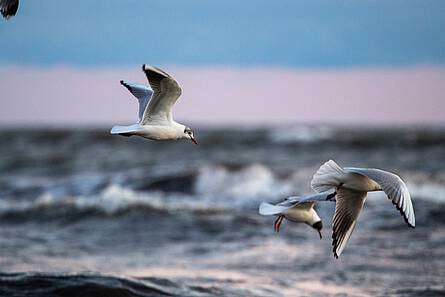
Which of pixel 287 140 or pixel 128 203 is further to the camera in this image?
pixel 287 140

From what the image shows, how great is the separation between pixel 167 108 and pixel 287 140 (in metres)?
27.7

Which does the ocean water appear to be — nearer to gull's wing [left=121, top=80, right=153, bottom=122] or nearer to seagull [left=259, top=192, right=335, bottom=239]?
seagull [left=259, top=192, right=335, bottom=239]

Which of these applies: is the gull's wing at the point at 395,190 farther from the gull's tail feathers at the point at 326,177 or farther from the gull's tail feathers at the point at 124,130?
the gull's tail feathers at the point at 124,130

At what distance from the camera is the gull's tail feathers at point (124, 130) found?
21.8 ft

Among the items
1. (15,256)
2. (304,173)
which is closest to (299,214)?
(15,256)

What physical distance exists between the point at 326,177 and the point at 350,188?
0.31m

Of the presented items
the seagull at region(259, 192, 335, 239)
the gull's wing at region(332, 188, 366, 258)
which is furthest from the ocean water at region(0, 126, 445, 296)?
the gull's wing at region(332, 188, 366, 258)

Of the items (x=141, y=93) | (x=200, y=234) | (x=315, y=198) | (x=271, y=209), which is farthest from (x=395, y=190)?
(x=200, y=234)

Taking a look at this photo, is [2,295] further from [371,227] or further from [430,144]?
[430,144]

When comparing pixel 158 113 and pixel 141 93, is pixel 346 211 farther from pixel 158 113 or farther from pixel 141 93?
pixel 141 93

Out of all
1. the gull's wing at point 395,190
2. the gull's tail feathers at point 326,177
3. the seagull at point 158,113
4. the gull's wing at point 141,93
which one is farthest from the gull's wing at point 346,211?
the gull's wing at point 141,93

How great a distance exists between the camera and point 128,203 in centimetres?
1617

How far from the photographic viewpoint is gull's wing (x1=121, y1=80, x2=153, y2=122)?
7.41 metres

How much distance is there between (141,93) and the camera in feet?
24.8
